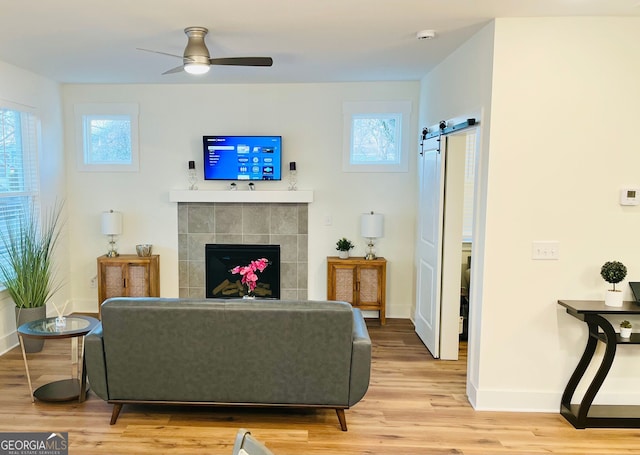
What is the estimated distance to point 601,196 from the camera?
3.24 metres

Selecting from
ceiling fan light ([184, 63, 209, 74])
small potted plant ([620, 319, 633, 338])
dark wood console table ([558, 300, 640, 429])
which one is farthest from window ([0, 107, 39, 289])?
small potted plant ([620, 319, 633, 338])

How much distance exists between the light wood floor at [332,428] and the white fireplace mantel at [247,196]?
95.1 inches

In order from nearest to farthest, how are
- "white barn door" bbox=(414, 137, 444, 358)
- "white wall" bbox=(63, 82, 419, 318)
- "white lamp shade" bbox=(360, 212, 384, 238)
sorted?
"white barn door" bbox=(414, 137, 444, 358) < "white lamp shade" bbox=(360, 212, 384, 238) < "white wall" bbox=(63, 82, 419, 318)

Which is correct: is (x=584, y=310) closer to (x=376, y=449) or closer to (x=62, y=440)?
(x=376, y=449)

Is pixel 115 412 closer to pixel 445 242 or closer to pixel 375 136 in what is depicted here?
pixel 445 242

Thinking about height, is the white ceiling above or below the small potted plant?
above

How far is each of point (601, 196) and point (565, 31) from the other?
43.9 inches

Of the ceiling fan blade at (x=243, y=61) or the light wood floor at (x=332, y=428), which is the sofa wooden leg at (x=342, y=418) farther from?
the ceiling fan blade at (x=243, y=61)

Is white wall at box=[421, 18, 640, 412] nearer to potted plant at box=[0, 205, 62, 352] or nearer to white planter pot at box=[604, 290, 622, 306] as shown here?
white planter pot at box=[604, 290, 622, 306]

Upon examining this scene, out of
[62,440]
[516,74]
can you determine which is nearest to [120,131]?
[62,440]

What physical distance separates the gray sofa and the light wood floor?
8.1 inches

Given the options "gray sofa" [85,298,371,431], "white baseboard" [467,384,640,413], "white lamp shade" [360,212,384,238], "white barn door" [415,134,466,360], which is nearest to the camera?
"gray sofa" [85,298,371,431]

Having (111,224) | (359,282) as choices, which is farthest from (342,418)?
(111,224)

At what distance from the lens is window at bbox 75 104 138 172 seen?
5555 mm
